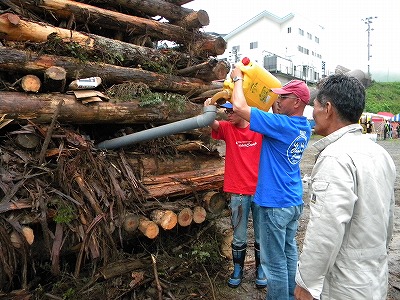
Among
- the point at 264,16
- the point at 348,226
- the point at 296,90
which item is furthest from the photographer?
the point at 264,16

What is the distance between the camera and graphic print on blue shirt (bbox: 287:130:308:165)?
3.45 m

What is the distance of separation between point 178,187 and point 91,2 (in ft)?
10.9

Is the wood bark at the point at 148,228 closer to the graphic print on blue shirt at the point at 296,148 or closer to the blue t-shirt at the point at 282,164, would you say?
the blue t-shirt at the point at 282,164

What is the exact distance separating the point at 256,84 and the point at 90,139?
7.46 ft

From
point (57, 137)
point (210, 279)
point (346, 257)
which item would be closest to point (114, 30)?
point (57, 137)

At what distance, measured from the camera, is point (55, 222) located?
3.54 metres

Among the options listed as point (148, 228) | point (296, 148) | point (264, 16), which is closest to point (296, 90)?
point (296, 148)

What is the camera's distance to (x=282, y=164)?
11.5 ft

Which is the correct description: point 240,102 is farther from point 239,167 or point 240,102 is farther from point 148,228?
point 148,228

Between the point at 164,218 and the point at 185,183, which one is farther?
the point at 185,183

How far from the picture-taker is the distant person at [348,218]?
2.04 meters

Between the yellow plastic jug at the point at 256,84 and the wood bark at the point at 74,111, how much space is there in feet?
5.15

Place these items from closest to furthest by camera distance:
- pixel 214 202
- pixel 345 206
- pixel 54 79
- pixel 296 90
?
pixel 345 206
pixel 296 90
pixel 54 79
pixel 214 202

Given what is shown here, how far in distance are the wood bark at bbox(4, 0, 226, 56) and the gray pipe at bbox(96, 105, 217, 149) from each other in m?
2.02
